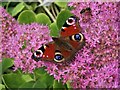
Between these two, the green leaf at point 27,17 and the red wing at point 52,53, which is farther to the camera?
the green leaf at point 27,17

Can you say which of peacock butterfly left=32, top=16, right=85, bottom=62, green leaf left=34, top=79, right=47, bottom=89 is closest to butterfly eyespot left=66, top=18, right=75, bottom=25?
peacock butterfly left=32, top=16, right=85, bottom=62

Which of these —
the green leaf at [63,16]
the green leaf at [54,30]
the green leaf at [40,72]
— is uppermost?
the green leaf at [63,16]

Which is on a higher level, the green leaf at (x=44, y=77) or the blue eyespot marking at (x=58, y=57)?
the blue eyespot marking at (x=58, y=57)

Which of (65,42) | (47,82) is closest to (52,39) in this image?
(65,42)

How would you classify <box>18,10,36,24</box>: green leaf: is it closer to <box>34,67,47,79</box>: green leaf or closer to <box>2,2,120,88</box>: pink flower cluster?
<box>2,2,120,88</box>: pink flower cluster

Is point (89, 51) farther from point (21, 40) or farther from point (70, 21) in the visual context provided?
point (21, 40)

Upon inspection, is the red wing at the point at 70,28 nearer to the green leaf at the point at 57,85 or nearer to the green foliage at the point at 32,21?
the green foliage at the point at 32,21

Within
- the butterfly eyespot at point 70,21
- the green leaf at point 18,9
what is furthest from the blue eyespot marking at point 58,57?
the green leaf at point 18,9

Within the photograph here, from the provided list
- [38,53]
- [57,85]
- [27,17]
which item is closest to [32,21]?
[27,17]

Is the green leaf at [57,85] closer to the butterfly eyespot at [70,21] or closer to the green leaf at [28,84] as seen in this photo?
the green leaf at [28,84]
